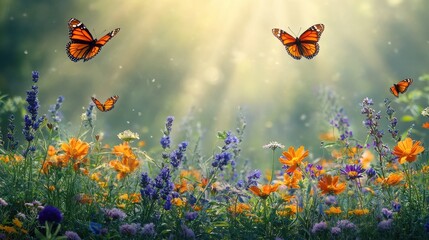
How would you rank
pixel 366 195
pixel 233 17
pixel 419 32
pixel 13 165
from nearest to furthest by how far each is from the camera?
pixel 13 165 → pixel 366 195 → pixel 419 32 → pixel 233 17

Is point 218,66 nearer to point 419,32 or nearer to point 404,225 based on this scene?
point 419,32

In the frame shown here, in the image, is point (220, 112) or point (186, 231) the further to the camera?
point (220, 112)

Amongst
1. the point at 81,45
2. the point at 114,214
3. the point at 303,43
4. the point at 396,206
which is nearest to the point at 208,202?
the point at 114,214

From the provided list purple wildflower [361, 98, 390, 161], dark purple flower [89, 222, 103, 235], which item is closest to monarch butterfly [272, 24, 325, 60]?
purple wildflower [361, 98, 390, 161]

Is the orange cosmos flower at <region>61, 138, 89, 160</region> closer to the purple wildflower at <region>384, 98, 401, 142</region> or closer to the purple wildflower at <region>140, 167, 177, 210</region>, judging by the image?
the purple wildflower at <region>140, 167, 177, 210</region>

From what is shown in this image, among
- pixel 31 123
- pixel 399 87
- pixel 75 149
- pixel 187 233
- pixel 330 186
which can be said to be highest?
pixel 399 87

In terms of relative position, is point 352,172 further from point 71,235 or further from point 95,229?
point 71,235

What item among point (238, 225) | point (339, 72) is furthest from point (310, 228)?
point (339, 72)
